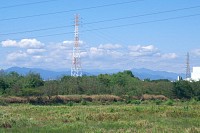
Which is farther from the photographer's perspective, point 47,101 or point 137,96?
point 137,96

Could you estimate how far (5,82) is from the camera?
239 ft

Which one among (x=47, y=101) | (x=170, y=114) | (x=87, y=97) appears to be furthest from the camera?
(x=87, y=97)

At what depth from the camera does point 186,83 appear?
74.6m

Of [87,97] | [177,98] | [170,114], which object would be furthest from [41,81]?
[170,114]

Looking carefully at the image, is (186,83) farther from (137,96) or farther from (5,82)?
(5,82)

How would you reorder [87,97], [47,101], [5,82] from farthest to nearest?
1. [5,82]
2. [87,97]
3. [47,101]

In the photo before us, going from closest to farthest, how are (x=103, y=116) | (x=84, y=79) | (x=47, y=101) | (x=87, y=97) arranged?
1. (x=103, y=116)
2. (x=47, y=101)
3. (x=87, y=97)
4. (x=84, y=79)

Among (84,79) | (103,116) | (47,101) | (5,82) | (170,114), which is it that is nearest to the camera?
(103,116)

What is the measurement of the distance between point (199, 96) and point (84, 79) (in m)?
21.9

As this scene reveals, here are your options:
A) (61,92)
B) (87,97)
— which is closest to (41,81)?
(61,92)

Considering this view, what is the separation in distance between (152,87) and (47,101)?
74.4 ft

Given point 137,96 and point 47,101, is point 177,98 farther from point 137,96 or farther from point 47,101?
point 47,101

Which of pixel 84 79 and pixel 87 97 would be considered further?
pixel 84 79

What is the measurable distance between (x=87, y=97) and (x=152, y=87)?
15038 millimetres
